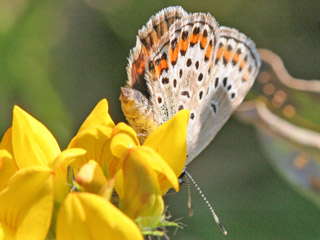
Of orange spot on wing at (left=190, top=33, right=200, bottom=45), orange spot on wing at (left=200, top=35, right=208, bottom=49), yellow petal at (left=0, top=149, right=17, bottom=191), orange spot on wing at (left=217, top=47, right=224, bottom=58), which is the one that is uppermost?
orange spot on wing at (left=190, top=33, right=200, bottom=45)

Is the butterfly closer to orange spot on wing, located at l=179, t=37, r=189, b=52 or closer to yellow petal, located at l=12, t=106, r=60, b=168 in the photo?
orange spot on wing, located at l=179, t=37, r=189, b=52

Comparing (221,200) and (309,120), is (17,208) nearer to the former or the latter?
(309,120)

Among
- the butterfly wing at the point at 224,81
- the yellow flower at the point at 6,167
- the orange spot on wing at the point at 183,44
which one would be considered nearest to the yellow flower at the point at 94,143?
the yellow flower at the point at 6,167

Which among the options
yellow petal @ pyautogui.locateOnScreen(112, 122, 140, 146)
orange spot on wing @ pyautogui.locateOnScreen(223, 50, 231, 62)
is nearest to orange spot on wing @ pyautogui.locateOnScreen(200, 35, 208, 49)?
orange spot on wing @ pyautogui.locateOnScreen(223, 50, 231, 62)

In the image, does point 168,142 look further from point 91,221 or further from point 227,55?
point 227,55

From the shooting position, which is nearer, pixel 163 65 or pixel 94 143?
pixel 94 143

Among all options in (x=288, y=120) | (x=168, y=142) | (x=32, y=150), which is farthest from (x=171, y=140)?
(x=288, y=120)

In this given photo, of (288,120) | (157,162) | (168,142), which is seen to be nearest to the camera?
(157,162)

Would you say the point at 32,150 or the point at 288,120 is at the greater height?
the point at 32,150
